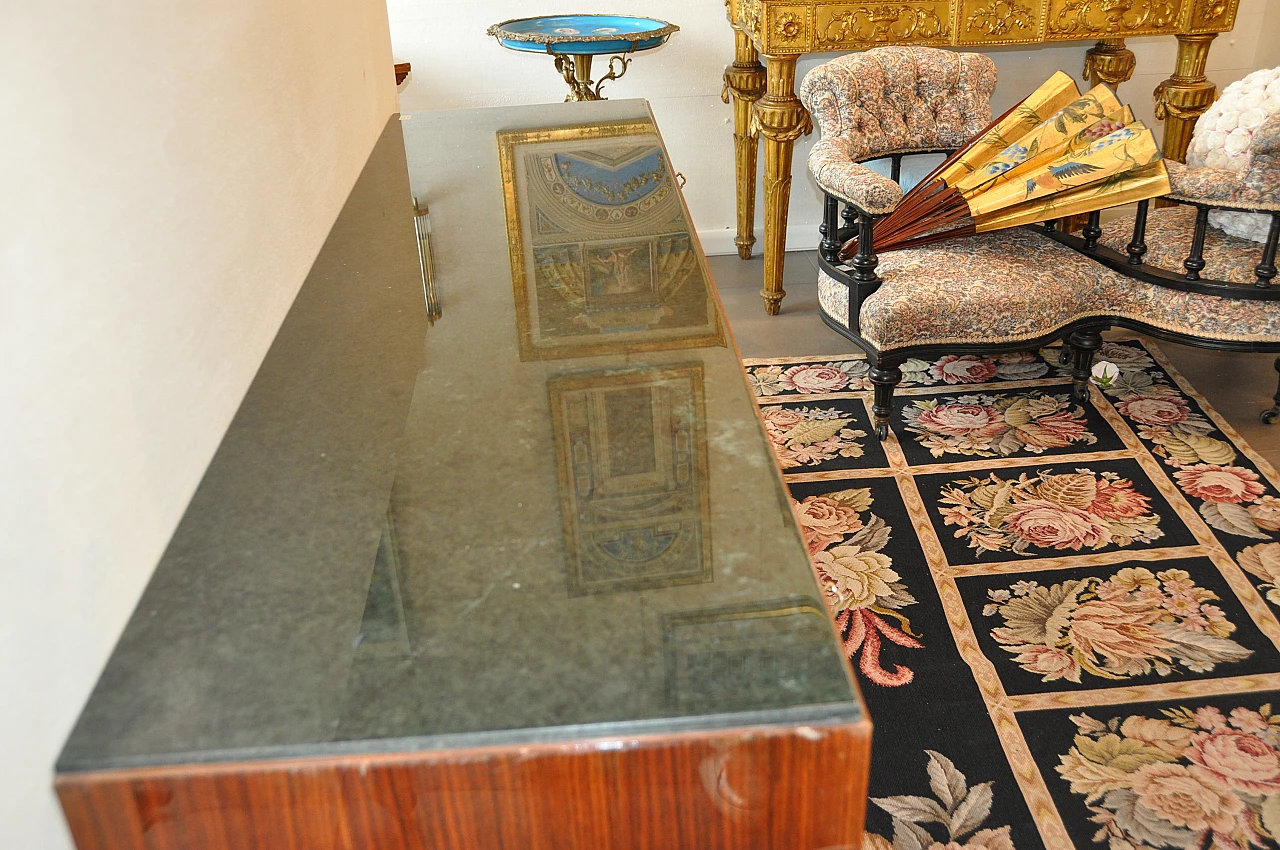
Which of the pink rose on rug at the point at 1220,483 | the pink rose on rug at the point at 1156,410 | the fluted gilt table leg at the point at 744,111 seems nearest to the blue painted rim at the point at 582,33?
the fluted gilt table leg at the point at 744,111

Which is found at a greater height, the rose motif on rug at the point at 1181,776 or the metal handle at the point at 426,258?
the metal handle at the point at 426,258

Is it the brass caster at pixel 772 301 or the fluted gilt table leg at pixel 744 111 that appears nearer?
the brass caster at pixel 772 301

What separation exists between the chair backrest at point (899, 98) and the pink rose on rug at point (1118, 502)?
4.62 ft

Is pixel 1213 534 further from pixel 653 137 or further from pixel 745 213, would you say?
pixel 745 213

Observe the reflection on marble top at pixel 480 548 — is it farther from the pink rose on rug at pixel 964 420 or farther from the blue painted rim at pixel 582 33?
the blue painted rim at pixel 582 33

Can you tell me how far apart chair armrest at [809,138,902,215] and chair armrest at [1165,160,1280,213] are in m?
0.77

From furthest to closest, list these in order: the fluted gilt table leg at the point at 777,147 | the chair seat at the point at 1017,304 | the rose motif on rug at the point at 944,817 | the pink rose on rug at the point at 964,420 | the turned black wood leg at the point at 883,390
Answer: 1. the fluted gilt table leg at the point at 777,147
2. the pink rose on rug at the point at 964,420
3. the turned black wood leg at the point at 883,390
4. the chair seat at the point at 1017,304
5. the rose motif on rug at the point at 944,817

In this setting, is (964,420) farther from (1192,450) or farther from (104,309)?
(104,309)

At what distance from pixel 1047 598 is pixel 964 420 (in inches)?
37.5

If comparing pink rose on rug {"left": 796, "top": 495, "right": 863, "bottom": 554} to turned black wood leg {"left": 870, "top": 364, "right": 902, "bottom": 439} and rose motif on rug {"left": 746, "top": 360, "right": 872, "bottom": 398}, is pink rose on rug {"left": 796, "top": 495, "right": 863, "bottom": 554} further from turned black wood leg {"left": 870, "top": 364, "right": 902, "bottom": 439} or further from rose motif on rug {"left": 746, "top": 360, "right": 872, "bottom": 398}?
rose motif on rug {"left": 746, "top": 360, "right": 872, "bottom": 398}

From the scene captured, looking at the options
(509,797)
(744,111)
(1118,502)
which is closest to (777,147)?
(744,111)

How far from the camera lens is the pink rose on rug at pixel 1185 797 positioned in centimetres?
191

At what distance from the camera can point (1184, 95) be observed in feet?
13.7

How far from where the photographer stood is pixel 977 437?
3.27 meters
